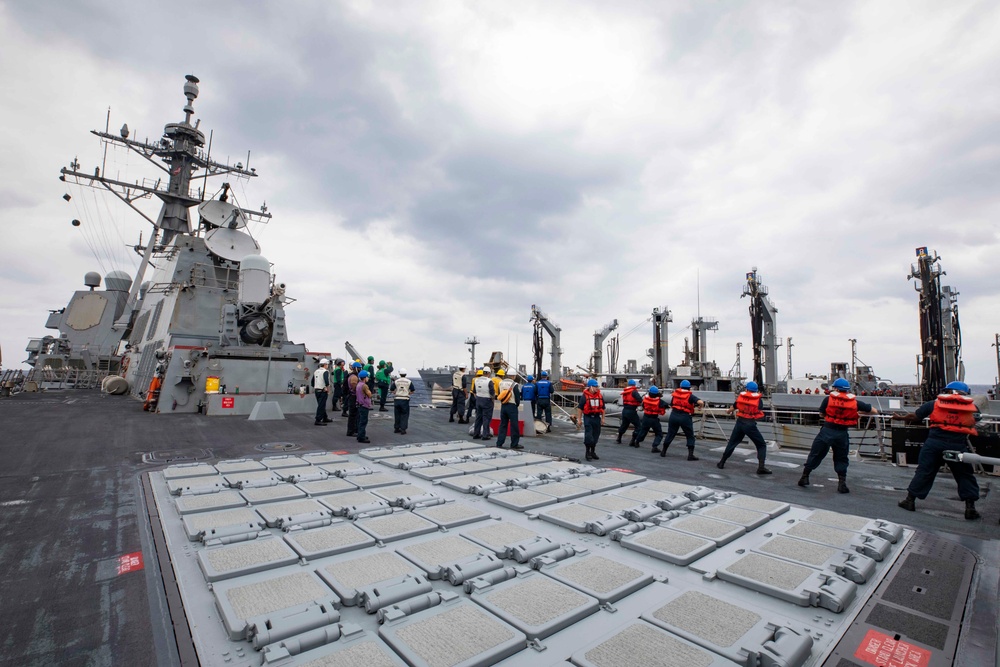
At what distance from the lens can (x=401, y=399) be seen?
10.2 m

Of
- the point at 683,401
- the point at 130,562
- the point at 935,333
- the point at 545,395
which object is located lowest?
the point at 130,562

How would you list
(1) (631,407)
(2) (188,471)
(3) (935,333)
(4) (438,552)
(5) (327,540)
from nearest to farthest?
(4) (438,552)
(5) (327,540)
(2) (188,471)
(1) (631,407)
(3) (935,333)

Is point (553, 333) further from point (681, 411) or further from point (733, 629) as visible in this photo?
point (733, 629)

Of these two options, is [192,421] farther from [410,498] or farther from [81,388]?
[81,388]

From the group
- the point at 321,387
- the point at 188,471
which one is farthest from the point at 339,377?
the point at 188,471

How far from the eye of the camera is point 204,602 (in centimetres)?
247

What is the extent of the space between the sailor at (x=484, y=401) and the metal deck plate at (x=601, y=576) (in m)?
6.80

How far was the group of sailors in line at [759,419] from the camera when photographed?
4938mm

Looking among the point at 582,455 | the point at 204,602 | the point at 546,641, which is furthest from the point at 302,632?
the point at 582,455

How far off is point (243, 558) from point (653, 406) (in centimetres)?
813

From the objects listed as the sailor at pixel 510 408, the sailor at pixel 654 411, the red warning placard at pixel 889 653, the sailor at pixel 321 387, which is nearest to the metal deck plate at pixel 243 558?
the red warning placard at pixel 889 653

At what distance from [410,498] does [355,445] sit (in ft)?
15.7

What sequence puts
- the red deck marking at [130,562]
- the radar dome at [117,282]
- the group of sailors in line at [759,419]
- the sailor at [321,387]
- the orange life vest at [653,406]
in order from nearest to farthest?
the red deck marking at [130,562] → the group of sailors in line at [759,419] → the orange life vest at [653,406] → the sailor at [321,387] → the radar dome at [117,282]

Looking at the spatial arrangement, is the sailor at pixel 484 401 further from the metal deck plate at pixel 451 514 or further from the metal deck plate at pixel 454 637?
the metal deck plate at pixel 454 637
